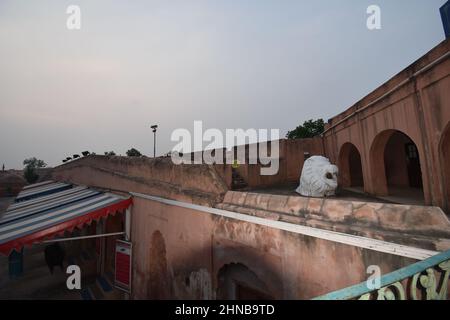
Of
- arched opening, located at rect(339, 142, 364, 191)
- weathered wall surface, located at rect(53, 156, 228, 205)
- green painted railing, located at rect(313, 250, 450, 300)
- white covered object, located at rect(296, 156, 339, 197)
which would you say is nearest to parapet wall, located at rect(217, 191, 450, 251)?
green painted railing, located at rect(313, 250, 450, 300)

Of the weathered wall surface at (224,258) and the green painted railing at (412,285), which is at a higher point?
the green painted railing at (412,285)

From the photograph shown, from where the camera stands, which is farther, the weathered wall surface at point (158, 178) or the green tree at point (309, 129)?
the green tree at point (309, 129)

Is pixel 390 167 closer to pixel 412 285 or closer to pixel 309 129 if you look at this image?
pixel 412 285

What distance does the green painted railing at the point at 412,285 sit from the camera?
1.45 meters

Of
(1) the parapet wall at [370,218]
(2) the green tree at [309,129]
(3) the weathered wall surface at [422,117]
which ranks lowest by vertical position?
(1) the parapet wall at [370,218]

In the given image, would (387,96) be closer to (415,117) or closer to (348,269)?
(415,117)

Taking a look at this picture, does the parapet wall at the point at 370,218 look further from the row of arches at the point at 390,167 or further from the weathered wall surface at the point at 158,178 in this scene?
the row of arches at the point at 390,167

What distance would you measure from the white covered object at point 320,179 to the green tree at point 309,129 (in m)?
17.0

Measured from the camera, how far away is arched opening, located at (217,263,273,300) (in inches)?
164

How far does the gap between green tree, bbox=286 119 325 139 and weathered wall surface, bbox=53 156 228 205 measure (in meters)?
17.8

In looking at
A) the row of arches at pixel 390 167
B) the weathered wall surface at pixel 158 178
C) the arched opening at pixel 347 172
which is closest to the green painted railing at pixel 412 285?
the weathered wall surface at pixel 158 178
